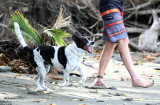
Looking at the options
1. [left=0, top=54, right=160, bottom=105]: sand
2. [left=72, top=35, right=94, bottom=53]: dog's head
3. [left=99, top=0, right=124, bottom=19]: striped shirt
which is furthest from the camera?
[left=99, top=0, right=124, bottom=19]: striped shirt

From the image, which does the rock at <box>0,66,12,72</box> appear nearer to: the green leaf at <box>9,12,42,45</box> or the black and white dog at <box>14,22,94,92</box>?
the green leaf at <box>9,12,42,45</box>

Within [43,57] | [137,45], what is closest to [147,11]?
[137,45]

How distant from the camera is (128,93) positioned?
4.71m

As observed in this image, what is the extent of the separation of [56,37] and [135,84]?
2310 mm

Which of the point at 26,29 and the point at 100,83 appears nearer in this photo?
the point at 100,83

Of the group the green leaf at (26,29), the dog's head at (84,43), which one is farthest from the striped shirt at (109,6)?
the green leaf at (26,29)

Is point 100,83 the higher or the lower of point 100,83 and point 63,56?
the lower

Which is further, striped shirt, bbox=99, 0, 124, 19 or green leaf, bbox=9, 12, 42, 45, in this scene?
green leaf, bbox=9, 12, 42, 45

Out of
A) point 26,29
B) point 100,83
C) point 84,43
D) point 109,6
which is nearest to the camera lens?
point 84,43

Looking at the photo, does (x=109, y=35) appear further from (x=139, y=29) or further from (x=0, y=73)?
(x=139, y=29)

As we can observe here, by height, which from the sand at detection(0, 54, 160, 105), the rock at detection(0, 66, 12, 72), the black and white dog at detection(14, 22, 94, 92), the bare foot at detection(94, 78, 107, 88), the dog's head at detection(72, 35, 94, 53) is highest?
the dog's head at detection(72, 35, 94, 53)

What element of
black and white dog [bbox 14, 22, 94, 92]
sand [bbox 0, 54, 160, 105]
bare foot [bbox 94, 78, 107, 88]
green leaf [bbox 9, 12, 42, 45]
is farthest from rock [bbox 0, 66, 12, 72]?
bare foot [bbox 94, 78, 107, 88]

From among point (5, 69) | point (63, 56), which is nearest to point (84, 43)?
point (63, 56)

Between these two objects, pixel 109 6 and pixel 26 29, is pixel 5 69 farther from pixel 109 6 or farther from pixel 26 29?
pixel 109 6
